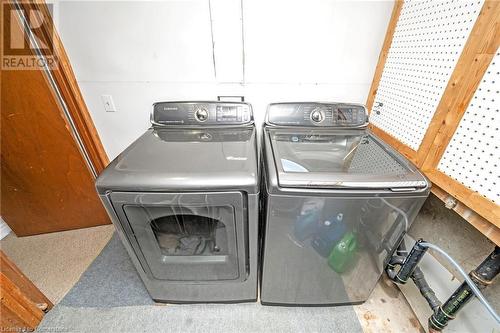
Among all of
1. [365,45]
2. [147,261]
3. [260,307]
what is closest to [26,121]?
[147,261]

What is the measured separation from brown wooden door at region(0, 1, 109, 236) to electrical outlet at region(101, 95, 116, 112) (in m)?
0.15

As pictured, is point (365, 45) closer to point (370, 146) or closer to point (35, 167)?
point (370, 146)

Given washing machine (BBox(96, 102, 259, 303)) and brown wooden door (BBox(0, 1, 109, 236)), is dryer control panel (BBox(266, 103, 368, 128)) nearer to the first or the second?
washing machine (BBox(96, 102, 259, 303))

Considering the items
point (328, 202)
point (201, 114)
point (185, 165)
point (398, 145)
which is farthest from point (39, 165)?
point (398, 145)

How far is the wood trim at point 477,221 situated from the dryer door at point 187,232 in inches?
37.0

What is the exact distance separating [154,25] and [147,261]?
143 centimetres

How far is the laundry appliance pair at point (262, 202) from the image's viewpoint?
77 centimetres

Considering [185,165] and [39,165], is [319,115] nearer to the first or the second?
[185,165]

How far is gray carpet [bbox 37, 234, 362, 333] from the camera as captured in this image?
1.13m

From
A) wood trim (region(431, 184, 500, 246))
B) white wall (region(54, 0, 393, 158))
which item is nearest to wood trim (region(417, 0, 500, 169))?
wood trim (region(431, 184, 500, 246))

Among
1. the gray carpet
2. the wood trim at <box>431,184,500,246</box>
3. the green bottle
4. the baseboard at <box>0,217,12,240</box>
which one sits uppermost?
the wood trim at <box>431,184,500,246</box>

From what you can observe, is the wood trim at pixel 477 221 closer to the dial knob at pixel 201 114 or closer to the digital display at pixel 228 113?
the digital display at pixel 228 113

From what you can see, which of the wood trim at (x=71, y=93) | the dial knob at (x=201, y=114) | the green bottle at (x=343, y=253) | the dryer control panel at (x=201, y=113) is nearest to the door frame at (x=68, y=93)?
the wood trim at (x=71, y=93)

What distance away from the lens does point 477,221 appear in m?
0.78
